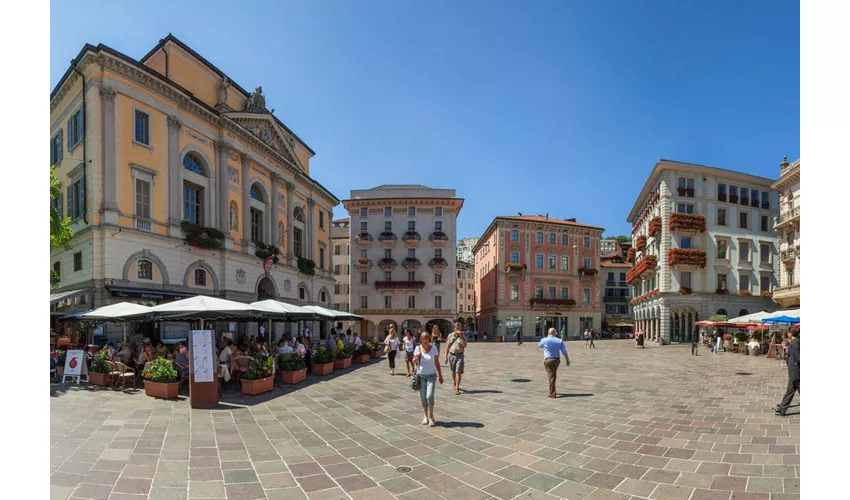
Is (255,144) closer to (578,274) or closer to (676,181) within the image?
(676,181)

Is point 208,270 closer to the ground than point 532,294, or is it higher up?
higher up

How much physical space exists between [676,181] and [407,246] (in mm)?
25746

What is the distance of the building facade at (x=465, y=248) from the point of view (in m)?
96.1

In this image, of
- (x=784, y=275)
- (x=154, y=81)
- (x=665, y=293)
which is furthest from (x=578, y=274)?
(x=154, y=81)

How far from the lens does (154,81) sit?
2052 centimetres

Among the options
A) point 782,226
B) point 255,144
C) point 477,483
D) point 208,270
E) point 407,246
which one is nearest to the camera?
point 477,483

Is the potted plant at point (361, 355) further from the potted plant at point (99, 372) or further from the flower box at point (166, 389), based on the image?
the flower box at point (166, 389)

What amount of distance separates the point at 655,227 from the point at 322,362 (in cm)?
3409

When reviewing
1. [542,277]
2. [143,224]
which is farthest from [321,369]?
[542,277]

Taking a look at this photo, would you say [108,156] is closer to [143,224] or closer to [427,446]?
[143,224]

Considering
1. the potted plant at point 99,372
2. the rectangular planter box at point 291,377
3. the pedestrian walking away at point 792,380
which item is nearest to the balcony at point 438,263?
the rectangular planter box at point 291,377

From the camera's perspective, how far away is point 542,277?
49.2m

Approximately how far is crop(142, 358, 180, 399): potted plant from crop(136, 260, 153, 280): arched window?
11466 millimetres

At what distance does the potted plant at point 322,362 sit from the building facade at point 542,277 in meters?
35.2
